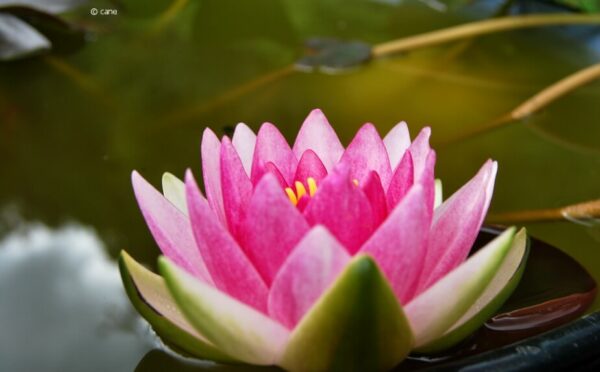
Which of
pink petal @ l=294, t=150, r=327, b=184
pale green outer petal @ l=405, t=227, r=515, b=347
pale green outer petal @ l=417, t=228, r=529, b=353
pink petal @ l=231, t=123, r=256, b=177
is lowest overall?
pale green outer petal @ l=417, t=228, r=529, b=353

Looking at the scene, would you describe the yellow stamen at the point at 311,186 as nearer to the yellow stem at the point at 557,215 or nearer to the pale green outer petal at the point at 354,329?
the pale green outer petal at the point at 354,329

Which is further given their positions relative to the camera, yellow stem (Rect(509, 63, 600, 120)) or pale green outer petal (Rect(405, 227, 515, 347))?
yellow stem (Rect(509, 63, 600, 120))

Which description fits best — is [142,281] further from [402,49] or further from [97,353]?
[402,49]

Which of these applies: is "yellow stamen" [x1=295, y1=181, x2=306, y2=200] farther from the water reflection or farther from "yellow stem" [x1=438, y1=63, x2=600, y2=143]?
"yellow stem" [x1=438, y1=63, x2=600, y2=143]

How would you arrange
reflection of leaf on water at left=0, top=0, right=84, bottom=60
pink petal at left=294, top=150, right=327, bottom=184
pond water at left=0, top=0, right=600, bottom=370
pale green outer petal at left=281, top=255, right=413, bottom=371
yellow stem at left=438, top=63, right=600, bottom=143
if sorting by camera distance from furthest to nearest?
reflection of leaf on water at left=0, top=0, right=84, bottom=60
yellow stem at left=438, top=63, right=600, bottom=143
pond water at left=0, top=0, right=600, bottom=370
pink petal at left=294, top=150, right=327, bottom=184
pale green outer petal at left=281, top=255, right=413, bottom=371

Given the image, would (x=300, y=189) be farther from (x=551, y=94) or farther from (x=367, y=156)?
(x=551, y=94)
